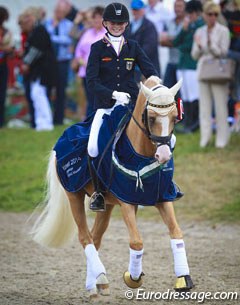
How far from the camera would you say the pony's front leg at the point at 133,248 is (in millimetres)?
7340

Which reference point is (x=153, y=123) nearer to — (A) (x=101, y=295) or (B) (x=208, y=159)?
(A) (x=101, y=295)

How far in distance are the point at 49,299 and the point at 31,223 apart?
195 inches

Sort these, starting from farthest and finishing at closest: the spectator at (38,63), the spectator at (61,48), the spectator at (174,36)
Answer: the spectator at (61,48) < the spectator at (38,63) < the spectator at (174,36)

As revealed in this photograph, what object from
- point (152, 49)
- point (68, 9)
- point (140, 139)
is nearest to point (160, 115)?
point (140, 139)

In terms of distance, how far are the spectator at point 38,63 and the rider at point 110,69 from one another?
29.1 feet

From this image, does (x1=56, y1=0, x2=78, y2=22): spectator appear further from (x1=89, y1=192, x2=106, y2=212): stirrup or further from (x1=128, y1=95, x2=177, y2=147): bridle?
(x1=128, y1=95, x2=177, y2=147): bridle

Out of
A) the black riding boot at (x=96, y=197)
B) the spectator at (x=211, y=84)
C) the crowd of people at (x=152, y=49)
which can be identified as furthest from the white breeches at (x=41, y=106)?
the black riding boot at (x=96, y=197)

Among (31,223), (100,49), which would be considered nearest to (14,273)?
(100,49)

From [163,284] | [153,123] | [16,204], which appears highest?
[153,123]

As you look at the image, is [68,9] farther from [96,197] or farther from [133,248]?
[133,248]

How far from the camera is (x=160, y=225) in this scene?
12328 millimetres

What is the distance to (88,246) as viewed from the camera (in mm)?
8188
